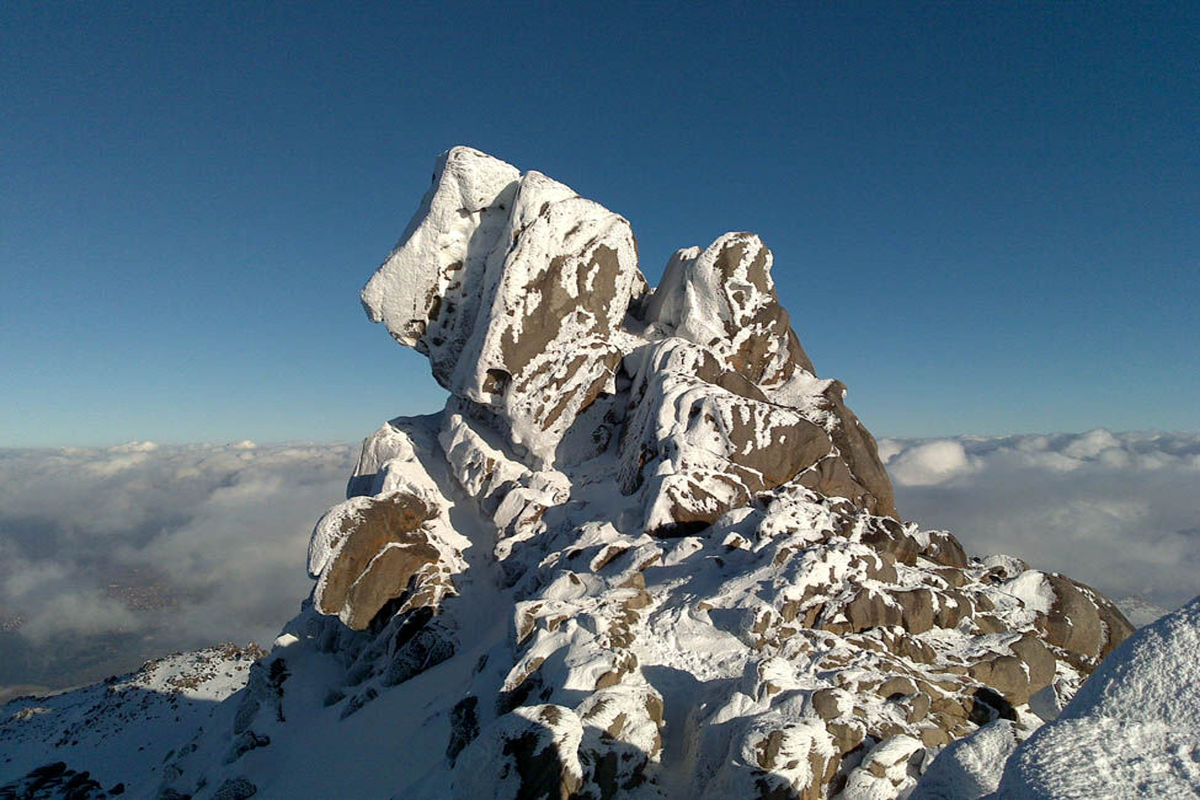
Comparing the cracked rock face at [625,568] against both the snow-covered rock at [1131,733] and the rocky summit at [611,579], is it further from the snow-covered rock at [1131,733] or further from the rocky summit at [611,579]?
the snow-covered rock at [1131,733]

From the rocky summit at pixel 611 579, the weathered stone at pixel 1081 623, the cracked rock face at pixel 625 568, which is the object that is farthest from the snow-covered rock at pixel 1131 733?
the weathered stone at pixel 1081 623

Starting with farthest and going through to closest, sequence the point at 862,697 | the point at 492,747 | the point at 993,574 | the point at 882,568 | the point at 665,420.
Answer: the point at 665,420
the point at 993,574
the point at 882,568
the point at 862,697
the point at 492,747

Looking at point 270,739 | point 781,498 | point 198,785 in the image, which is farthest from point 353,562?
point 781,498

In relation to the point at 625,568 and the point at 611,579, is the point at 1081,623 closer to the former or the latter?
the point at 625,568

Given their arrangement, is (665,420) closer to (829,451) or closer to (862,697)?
(829,451)

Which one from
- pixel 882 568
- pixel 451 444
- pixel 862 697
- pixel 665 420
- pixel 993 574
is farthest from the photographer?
pixel 451 444
